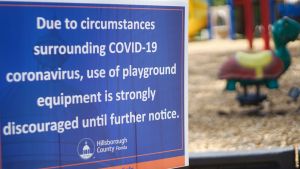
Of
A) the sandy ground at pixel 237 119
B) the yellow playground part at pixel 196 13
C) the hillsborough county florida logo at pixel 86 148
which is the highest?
the yellow playground part at pixel 196 13

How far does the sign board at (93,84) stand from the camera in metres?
2.18

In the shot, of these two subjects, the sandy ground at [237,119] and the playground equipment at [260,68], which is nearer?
the sandy ground at [237,119]

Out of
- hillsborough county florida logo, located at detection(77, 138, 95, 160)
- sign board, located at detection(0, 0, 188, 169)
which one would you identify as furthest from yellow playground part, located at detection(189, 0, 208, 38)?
hillsborough county florida logo, located at detection(77, 138, 95, 160)

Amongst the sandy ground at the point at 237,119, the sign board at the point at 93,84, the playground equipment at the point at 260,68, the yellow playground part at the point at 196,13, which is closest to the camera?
the sign board at the point at 93,84

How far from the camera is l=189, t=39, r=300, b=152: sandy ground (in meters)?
4.97

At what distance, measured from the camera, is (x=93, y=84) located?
2.37m

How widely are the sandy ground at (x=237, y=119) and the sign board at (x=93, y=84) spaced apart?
200 centimetres

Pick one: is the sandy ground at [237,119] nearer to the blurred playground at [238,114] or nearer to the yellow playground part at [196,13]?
the blurred playground at [238,114]

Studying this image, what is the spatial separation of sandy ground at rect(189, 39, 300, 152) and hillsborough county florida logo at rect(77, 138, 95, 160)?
2345mm

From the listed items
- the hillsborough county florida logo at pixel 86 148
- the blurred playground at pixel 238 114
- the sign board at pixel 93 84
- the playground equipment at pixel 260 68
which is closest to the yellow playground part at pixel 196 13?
the blurred playground at pixel 238 114

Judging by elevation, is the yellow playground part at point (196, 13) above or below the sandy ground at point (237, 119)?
above

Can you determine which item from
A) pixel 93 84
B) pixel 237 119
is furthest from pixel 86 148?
pixel 237 119

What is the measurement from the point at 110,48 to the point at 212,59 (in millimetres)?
9006

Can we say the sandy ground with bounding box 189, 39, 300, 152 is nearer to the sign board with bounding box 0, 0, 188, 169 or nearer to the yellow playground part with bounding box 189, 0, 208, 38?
the sign board with bounding box 0, 0, 188, 169
